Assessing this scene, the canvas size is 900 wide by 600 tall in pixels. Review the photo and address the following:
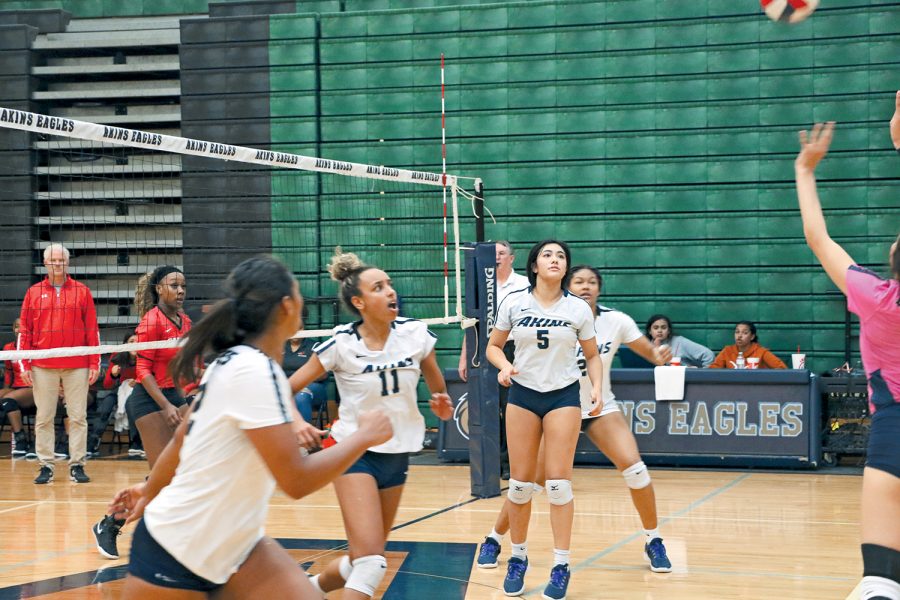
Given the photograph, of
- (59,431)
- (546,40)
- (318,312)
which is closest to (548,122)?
(546,40)

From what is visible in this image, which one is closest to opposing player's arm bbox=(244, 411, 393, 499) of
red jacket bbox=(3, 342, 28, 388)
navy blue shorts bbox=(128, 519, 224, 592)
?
navy blue shorts bbox=(128, 519, 224, 592)

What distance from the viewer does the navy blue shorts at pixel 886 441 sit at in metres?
2.95

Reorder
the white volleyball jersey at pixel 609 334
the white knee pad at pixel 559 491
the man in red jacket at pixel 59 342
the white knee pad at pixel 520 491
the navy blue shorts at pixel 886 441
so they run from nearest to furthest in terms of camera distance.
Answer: the navy blue shorts at pixel 886 441 → the white knee pad at pixel 559 491 → the white knee pad at pixel 520 491 → the white volleyball jersey at pixel 609 334 → the man in red jacket at pixel 59 342

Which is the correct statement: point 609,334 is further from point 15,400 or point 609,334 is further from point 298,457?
point 15,400

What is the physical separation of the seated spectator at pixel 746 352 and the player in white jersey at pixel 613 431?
14.6 feet

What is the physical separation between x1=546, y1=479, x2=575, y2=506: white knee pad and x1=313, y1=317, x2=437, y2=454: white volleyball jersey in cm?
99

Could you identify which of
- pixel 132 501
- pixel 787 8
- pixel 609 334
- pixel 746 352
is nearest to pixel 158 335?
pixel 609 334

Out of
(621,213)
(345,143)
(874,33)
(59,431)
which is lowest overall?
(59,431)

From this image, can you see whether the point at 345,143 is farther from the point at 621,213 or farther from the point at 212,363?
the point at 212,363

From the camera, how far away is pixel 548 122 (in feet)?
38.8

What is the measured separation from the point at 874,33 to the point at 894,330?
8.95 meters

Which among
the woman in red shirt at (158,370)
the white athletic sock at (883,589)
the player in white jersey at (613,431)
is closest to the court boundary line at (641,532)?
the player in white jersey at (613,431)

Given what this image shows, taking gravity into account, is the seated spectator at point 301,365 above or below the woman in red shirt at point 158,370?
below

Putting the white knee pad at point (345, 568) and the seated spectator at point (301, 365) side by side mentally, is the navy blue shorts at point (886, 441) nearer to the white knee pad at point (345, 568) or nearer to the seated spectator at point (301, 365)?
the white knee pad at point (345, 568)
